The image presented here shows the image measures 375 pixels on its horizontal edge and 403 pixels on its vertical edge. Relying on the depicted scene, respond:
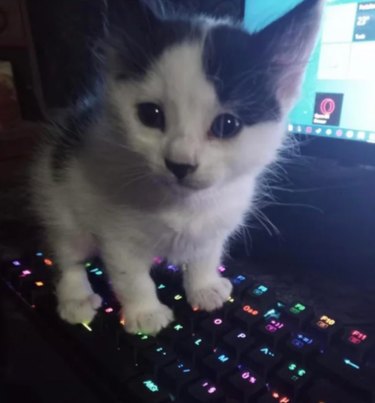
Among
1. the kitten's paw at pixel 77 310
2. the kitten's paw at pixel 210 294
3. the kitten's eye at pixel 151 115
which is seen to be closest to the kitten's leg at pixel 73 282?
the kitten's paw at pixel 77 310

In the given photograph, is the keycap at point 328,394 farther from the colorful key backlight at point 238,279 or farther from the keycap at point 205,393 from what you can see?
the colorful key backlight at point 238,279

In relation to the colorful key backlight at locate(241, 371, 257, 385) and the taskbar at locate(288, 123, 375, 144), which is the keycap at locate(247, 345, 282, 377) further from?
the taskbar at locate(288, 123, 375, 144)

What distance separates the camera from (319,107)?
0.77 m

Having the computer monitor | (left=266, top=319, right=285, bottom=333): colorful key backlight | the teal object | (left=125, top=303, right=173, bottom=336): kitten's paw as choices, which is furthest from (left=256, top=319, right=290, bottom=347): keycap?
the teal object

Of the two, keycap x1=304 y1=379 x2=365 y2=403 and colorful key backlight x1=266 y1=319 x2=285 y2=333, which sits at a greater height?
colorful key backlight x1=266 y1=319 x2=285 y2=333

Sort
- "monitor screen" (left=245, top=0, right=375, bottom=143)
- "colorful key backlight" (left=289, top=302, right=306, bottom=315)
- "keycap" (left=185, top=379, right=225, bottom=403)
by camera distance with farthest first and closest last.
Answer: "monitor screen" (left=245, top=0, right=375, bottom=143) → "colorful key backlight" (left=289, top=302, right=306, bottom=315) → "keycap" (left=185, top=379, right=225, bottom=403)

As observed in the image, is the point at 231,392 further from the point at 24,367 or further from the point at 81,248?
the point at 81,248

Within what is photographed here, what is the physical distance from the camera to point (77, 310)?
518 mm

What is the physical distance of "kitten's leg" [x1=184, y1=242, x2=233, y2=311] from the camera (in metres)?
0.54

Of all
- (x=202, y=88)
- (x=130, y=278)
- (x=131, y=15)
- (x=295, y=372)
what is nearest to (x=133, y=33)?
(x=131, y=15)

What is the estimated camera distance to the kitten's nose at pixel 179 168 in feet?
1.48

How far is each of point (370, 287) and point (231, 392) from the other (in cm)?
30

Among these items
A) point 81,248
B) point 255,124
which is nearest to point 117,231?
point 81,248

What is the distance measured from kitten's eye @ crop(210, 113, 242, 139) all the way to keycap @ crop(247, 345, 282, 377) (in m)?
0.22
